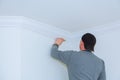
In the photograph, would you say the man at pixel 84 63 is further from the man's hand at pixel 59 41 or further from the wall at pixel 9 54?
the wall at pixel 9 54

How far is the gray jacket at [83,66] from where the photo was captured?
2295 mm

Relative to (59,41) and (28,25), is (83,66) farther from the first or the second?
(28,25)

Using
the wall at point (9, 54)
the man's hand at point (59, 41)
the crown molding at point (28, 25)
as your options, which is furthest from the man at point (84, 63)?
the wall at point (9, 54)

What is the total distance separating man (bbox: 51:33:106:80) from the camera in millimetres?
2299

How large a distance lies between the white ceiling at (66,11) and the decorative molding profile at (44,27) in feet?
0.18

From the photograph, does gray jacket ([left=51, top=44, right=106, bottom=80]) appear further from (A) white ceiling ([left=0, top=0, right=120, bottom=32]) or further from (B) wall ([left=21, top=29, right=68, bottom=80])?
(A) white ceiling ([left=0, top=0, right=120, bottom=32])

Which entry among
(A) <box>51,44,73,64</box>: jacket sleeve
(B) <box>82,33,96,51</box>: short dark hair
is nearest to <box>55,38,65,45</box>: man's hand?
(A) <box>51,44,73,64</box>: jacket sleeve

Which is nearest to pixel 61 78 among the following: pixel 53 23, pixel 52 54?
pixel 52 54

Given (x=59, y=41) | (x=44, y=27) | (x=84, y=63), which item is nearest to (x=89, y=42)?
(x=84, y=63)

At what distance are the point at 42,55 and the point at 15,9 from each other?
550 mm

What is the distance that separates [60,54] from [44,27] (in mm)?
321

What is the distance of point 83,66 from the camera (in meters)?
2.31

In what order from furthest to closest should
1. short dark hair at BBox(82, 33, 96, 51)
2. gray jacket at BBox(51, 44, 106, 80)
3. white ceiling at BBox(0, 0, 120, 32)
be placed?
short dark hair at BBox(82, 33, 96, 51), gray jacket at BBox(51, 44, 106, 80), white ceiling at BBox(0, 0, 120, 32)

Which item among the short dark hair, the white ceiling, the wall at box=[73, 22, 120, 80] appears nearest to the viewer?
the white ceiling
